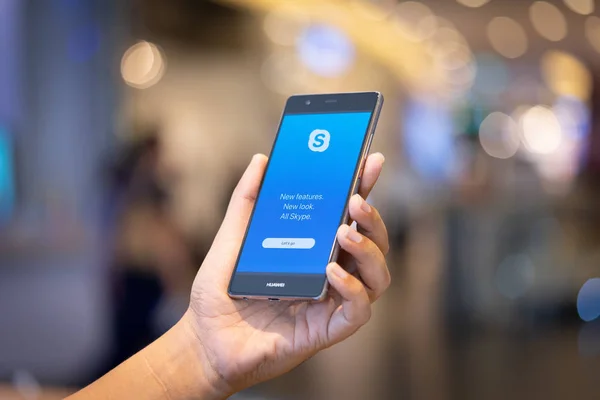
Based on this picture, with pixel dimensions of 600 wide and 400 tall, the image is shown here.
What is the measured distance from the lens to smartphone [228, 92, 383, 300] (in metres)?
1.19

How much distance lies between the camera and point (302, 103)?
4.43 ft

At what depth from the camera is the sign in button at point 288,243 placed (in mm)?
1211

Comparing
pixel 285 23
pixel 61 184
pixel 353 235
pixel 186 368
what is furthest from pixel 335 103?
pixel 61 184

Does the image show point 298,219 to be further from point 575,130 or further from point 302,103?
point 575,130

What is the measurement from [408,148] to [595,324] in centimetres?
139

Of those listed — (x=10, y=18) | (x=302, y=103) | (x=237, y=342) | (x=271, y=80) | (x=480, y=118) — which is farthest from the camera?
(x=10, y=18)

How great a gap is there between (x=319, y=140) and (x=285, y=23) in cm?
286

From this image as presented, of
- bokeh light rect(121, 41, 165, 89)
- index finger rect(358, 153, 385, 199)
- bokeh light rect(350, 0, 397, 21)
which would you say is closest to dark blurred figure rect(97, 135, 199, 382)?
bokeh light rect(121, 41, 165, 89)

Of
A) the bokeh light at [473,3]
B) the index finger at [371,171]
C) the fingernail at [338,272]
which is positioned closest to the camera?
the fingernail at [338,272]

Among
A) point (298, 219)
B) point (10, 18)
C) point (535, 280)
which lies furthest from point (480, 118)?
point (298, 219)

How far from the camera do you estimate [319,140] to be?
1288 millimetres

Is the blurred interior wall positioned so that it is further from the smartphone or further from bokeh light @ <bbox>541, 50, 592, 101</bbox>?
the smartphone

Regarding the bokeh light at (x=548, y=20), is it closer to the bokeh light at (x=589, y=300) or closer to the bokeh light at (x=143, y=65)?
the bokeh light at (x=589, y=300)

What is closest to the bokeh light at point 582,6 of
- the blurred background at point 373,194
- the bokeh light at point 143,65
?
the blurred background at point 373,194
